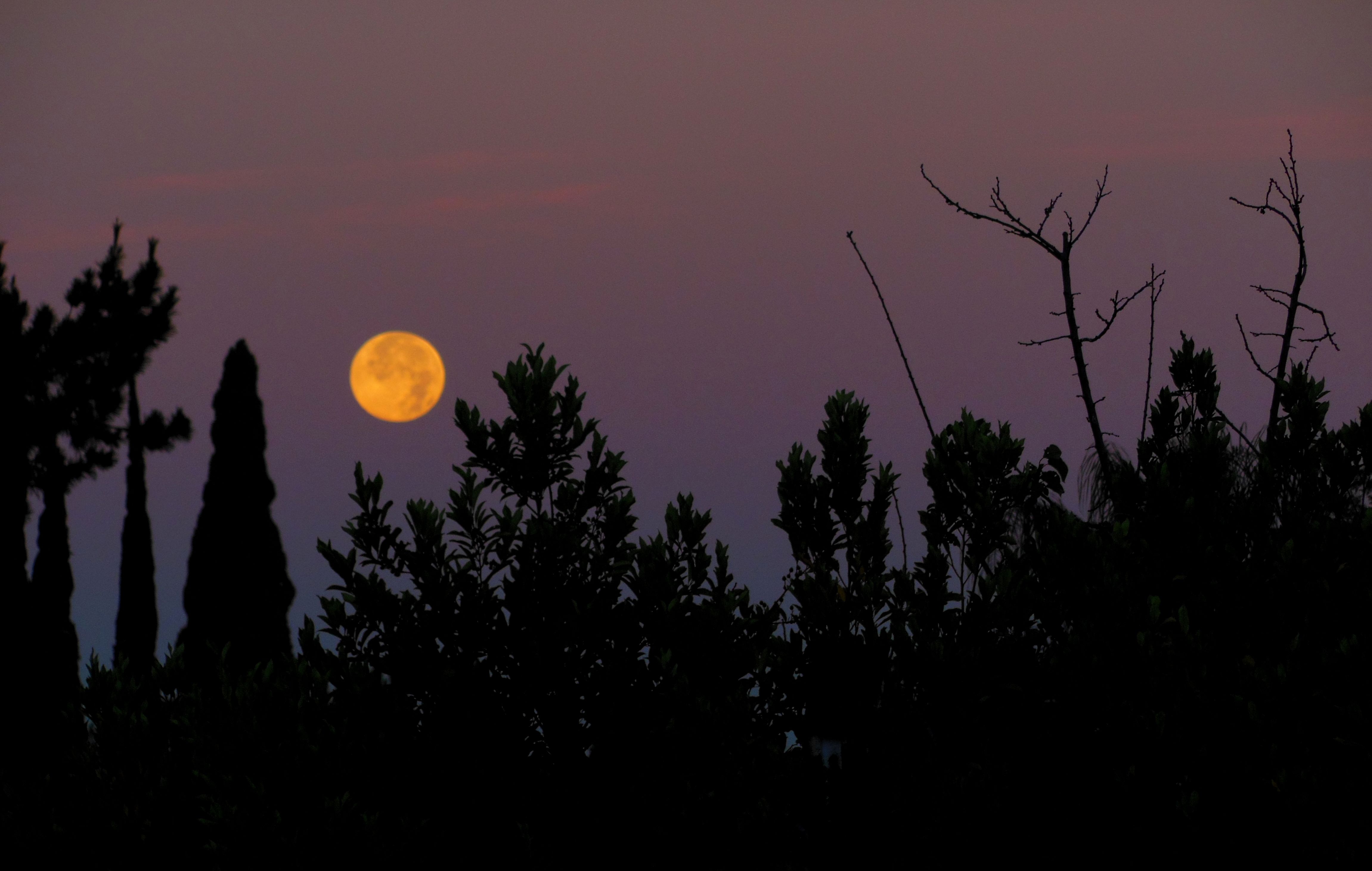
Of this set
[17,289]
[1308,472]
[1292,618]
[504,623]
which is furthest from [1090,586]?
[17,289]

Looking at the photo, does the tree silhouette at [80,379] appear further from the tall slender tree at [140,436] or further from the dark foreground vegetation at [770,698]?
the dark foreground vegetation at [770,698]

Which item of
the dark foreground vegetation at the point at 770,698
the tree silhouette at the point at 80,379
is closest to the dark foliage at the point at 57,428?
the tree silhouette at the point at 80,379

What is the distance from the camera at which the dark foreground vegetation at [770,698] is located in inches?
336

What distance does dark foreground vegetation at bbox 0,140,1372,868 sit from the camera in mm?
8539

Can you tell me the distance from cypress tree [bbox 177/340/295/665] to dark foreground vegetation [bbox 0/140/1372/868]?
2676 centimetres

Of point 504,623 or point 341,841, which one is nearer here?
point 341,841

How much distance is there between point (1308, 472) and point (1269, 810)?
475 centimetres

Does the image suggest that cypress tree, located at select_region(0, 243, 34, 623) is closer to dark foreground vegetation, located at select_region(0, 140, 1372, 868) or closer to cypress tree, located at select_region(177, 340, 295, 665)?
cypress tree, located at select_region(177, 340, 295, 665)

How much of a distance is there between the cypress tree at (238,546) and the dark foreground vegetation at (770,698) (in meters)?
26.8

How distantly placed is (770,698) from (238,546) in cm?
3059

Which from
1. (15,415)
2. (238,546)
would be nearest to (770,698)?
(238,546)

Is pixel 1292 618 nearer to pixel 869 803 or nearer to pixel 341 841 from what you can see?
pixel 869 803

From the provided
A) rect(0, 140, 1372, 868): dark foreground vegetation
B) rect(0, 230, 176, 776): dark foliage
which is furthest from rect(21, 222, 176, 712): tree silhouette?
rect(0, 140, 1372, 868): dark foreground vegetation

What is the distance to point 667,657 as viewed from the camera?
352 inches
